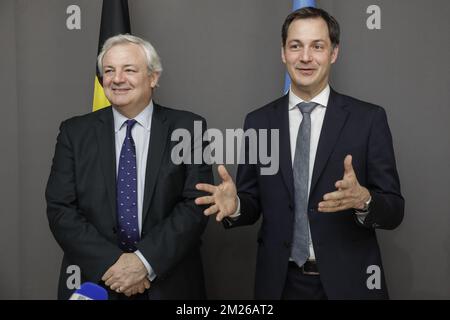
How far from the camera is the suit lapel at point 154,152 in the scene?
2.11 m

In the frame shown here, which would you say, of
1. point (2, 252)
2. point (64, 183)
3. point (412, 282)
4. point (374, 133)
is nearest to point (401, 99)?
point (412, 282)

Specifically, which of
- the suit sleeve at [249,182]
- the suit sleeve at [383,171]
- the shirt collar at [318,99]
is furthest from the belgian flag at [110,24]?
the suit sleeve at [383,171]

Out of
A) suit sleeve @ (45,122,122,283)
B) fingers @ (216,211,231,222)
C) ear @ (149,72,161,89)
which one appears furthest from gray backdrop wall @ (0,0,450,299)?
fingers @ (216,211,231,222)

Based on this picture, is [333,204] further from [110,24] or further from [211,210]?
[110,24]

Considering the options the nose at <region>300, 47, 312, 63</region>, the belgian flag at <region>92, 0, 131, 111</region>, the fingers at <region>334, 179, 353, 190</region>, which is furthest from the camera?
the belgian flag at <region>92, 0, 131, 111</region>

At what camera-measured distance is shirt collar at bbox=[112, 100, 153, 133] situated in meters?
2.24

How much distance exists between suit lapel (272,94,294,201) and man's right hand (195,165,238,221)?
0.22 m

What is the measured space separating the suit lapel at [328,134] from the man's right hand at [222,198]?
30 centimetres

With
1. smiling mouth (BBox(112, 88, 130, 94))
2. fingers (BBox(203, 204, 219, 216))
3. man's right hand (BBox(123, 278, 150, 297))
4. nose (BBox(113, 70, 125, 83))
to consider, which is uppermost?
nose (BBox(113, 70, 125, 83))

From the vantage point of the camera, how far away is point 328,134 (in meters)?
2.05

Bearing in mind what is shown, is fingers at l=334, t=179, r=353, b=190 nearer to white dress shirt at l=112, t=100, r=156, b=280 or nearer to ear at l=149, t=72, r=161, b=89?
white dress shirt at l=112, t=100, r=156, b=280

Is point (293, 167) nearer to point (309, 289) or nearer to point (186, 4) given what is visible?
point (309, 289)

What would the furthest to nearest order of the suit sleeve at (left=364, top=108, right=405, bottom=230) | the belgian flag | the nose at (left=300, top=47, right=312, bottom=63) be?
the belgian flag, the nose at (left=300, top=47, right=312, bottom=63), the suit sleeve at (left=364, top=108, right=405, bottom=230)

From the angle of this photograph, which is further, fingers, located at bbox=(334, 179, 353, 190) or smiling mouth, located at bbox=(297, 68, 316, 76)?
smiling mouth, located at bbox=(297, 68, 316, 76)
